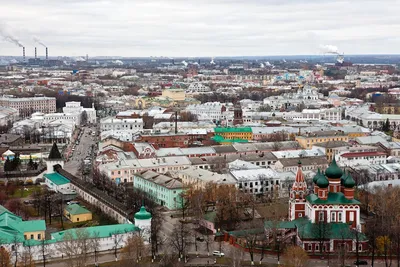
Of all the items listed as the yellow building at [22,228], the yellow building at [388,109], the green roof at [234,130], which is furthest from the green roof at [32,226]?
the yellow building at [388,109]

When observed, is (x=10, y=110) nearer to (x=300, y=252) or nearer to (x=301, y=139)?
(x=301, y=139)

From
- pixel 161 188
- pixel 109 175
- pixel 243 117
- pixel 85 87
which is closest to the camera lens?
pixel 161 188

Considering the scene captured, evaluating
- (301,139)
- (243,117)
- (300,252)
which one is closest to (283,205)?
(300,252)

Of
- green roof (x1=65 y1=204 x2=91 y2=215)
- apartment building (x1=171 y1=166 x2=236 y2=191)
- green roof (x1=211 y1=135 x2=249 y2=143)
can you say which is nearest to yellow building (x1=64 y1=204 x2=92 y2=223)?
green roof (x1=65 y1=204 x2=91 y2=215)

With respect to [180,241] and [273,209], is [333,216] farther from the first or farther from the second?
[180,241]

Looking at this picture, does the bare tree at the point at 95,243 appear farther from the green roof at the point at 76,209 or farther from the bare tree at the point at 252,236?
the bare tree at the point at 252,236

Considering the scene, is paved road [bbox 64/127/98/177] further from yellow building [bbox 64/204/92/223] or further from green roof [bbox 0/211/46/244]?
green roof [bbox 0/211/46/244]
